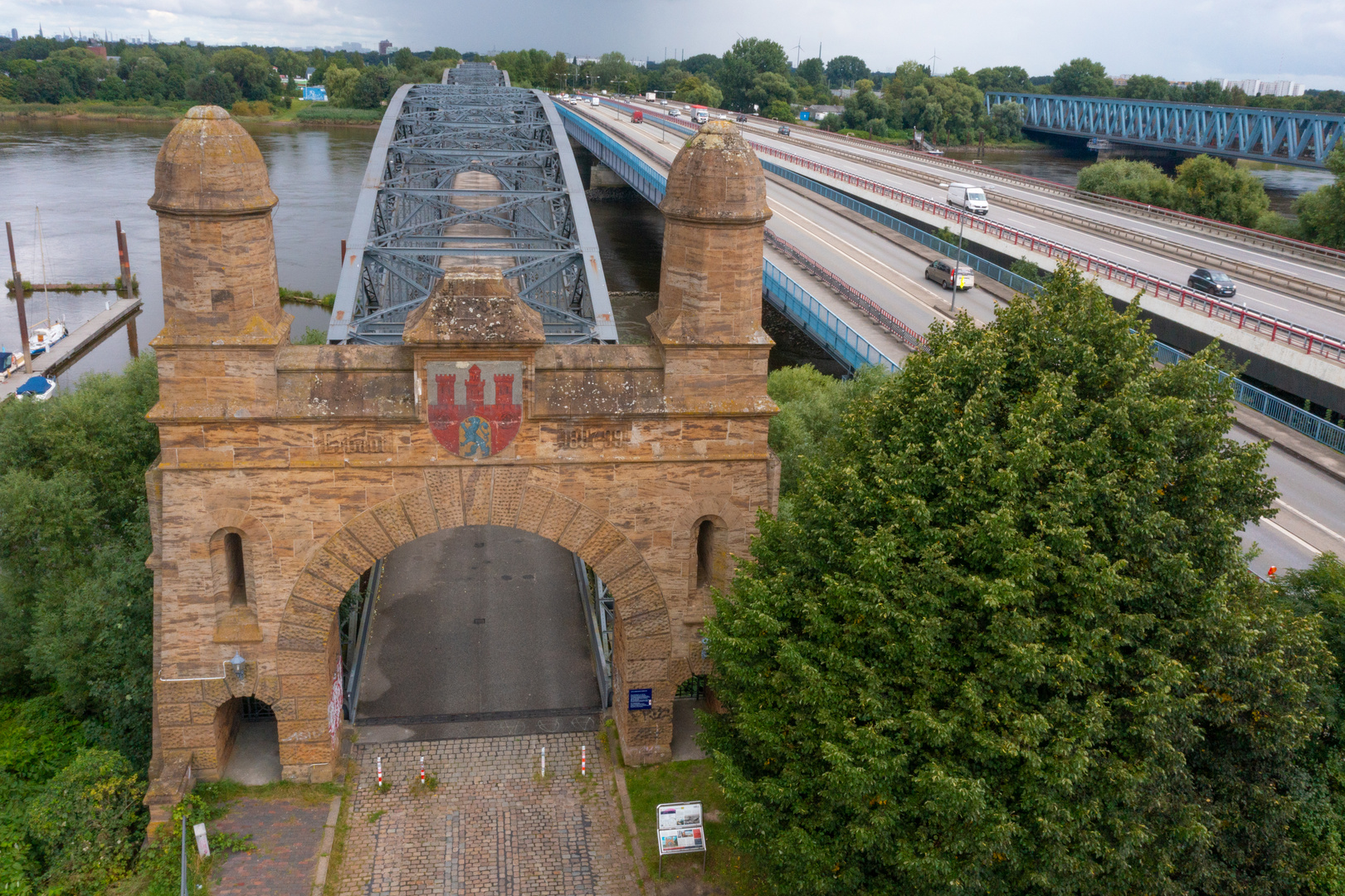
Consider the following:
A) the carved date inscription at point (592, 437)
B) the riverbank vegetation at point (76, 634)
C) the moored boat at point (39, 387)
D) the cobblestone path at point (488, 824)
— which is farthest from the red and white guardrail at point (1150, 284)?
the moored boat at point (39, 387)

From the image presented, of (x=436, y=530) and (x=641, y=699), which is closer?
(x=436, y=530)

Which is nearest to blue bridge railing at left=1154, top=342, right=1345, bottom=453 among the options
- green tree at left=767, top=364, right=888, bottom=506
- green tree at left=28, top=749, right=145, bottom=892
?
green tree at left=767, top=364, right=888, bottom=506

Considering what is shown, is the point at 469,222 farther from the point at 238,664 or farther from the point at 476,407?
the point at 238,664

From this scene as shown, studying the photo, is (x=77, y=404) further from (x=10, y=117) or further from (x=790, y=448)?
(x=10, y=117)

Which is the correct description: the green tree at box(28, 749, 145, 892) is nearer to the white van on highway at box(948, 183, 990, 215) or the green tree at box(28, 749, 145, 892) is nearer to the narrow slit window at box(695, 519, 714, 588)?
the narrow slit window at box(695, 519, 714, 588)

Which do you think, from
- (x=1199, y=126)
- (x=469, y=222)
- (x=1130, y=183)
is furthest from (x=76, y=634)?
(x=1199, y=126)

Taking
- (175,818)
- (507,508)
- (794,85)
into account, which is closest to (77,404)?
(175,818)
